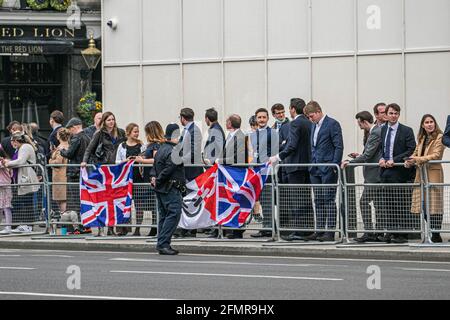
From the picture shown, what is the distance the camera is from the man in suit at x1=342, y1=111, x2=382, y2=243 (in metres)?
18.4

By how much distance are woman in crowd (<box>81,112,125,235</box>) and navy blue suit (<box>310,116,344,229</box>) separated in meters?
3.62

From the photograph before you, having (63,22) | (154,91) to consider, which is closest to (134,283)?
(154,91)

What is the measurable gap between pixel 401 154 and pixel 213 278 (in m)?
5.20

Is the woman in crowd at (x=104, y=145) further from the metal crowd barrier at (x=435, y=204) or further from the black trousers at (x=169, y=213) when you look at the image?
the metal crowd barrier at (x=435, y=204)

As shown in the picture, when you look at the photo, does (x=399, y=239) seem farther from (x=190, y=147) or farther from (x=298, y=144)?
(x=190, y=147)

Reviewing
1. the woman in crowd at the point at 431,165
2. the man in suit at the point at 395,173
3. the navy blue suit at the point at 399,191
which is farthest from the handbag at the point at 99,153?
the woman in crowd at the point at 431,165

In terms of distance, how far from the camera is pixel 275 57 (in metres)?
27.3

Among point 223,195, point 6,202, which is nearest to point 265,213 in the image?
point 223,195

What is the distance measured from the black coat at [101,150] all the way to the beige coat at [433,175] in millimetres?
5286

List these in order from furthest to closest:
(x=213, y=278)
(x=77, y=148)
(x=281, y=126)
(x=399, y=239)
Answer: (x=77, y=148), (x=281, y=126), (x=399, y=239), (x=213, y=278)

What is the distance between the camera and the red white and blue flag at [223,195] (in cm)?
1922

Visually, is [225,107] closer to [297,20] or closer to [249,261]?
[297,20]

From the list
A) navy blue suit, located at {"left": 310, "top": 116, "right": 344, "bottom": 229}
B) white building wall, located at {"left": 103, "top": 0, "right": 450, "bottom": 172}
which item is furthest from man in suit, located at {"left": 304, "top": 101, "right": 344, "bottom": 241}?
white building wall, located at {"left": 103, "top": 0, "right": 450, "bottom": 172}

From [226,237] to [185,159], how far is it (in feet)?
4.63
